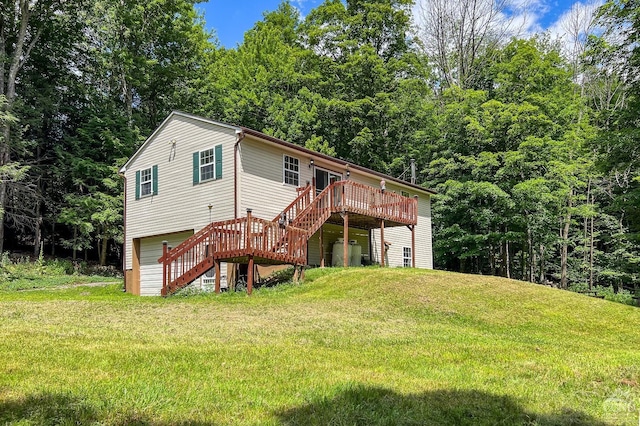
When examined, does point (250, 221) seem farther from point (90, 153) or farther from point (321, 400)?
point (90, 153)

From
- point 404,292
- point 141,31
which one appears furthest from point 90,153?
point 404,292

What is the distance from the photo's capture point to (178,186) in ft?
59.6

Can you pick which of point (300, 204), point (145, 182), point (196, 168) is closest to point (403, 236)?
point (300, 204)

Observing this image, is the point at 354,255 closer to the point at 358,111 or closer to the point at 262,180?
the point at 262,180

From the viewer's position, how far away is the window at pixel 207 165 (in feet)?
54.6

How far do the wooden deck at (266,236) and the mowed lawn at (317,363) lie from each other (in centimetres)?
243

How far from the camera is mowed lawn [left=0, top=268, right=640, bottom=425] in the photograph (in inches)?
145

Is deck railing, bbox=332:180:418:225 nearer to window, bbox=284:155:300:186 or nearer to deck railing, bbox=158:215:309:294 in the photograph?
window, bbox=284:155:300:186

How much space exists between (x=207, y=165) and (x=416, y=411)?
14429 mm

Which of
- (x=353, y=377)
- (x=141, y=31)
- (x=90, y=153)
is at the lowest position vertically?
(x=353, y=377)

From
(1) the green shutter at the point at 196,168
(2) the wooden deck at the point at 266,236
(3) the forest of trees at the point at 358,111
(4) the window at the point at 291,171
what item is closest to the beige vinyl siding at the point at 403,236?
(3) the forest of trees at the point at 358,111

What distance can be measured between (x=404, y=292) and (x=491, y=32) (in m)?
28.7

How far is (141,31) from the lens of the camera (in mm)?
29234

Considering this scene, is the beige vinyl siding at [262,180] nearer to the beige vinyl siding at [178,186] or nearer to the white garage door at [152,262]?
the beige vinyl siding at [178,186]
